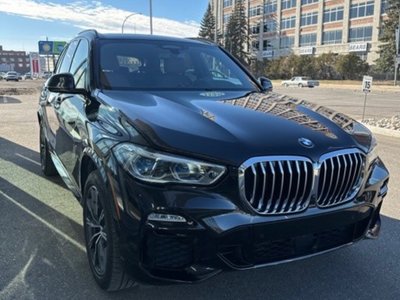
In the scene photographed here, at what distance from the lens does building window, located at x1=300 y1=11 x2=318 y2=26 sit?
243 feet

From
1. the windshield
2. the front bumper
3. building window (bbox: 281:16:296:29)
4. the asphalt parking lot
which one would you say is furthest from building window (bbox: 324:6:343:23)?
the front bumper

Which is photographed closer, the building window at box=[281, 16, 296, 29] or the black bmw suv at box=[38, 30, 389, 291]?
the black bmw suv at box=[38, 30, 389, 291]

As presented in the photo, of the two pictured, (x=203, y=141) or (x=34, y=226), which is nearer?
(x=203, y=141)

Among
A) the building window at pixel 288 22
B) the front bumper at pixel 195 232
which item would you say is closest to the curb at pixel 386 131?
the front bumper at pixel 195 232

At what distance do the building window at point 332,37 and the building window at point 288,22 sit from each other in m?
7.85

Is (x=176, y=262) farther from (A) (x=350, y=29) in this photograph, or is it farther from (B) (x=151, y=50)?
(A) (x=350, y=29)

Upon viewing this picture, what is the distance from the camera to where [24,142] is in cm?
912

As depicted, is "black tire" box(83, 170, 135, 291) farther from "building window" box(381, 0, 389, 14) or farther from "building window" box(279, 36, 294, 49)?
"building window" box(279, 36, 294, 49)

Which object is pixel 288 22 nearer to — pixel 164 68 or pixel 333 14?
pixel 333 14

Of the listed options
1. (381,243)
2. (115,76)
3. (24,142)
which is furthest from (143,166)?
(24,142)

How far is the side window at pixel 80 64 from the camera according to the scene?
13.5 ft

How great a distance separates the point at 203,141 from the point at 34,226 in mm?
2555

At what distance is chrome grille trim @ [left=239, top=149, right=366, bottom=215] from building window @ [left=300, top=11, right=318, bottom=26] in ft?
250

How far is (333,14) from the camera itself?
70562 millimetres
